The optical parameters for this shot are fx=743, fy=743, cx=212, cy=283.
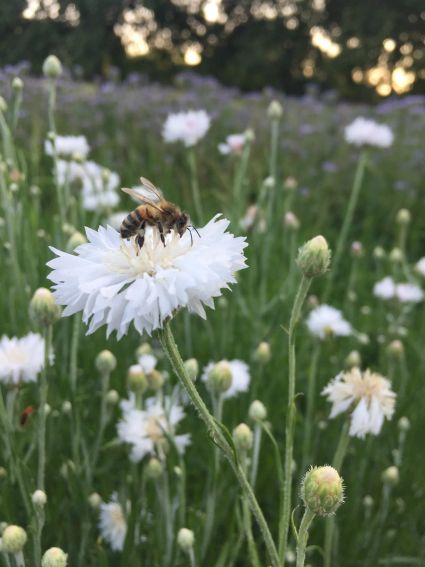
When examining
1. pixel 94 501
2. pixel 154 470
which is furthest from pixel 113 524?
pixel 154 470

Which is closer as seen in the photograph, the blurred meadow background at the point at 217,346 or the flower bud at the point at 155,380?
the blurred meadow background at the point at 217,346

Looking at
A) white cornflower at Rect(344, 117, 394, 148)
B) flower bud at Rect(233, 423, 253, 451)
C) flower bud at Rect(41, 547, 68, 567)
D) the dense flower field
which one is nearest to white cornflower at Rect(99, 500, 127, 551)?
the dense flower field

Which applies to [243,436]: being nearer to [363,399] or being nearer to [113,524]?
[363,399]

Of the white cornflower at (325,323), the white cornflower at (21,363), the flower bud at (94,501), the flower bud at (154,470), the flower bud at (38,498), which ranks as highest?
the white cornflower at (325,323)

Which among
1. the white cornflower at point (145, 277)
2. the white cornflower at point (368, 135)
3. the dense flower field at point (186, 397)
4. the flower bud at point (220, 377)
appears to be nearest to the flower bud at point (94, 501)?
the dense flower field at point (186, 397)

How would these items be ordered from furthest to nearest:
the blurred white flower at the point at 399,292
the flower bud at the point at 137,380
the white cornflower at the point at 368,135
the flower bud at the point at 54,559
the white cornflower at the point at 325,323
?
the white cornflower at the point at 368,135, the blurred white flower at the point at 399,292, the white cornflower at the point at 325,323, the flower bud at the point at 137,380, the flower bud at the point at 54,559

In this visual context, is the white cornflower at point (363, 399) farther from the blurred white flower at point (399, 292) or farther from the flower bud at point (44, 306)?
the blurred white flower at point (399, 292)
